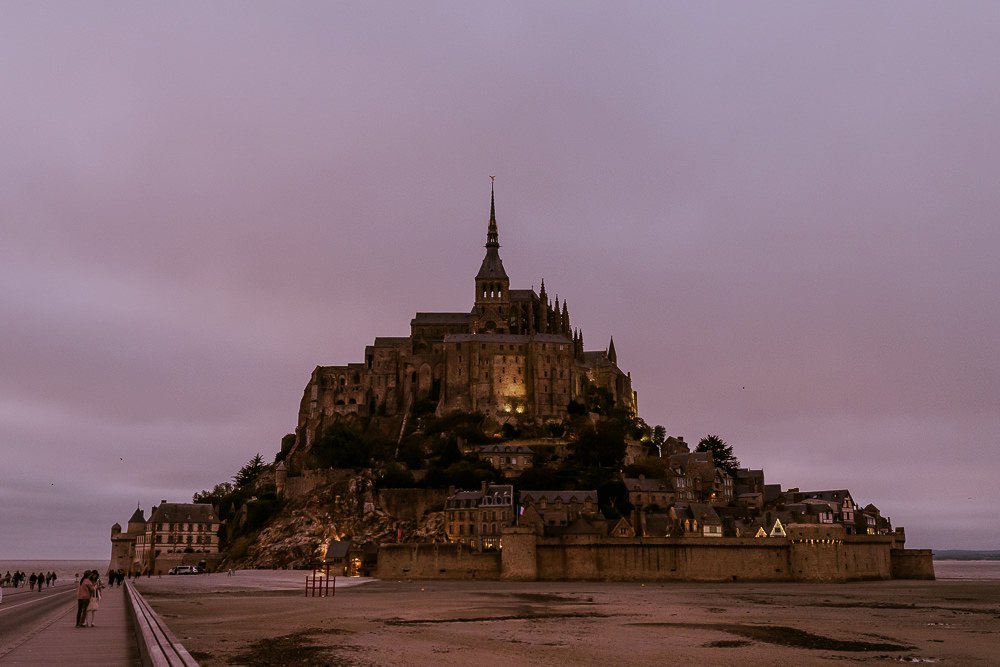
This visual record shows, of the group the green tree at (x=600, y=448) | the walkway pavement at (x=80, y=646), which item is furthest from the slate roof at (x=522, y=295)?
the walkway pavement at (x=80, y=646)

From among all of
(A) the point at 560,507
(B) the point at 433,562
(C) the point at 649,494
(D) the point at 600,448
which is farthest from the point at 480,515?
(D) the point at 600,448

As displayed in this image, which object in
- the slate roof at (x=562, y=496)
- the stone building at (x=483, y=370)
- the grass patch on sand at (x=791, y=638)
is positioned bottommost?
the grass patch on sand at (x=791, y=638)

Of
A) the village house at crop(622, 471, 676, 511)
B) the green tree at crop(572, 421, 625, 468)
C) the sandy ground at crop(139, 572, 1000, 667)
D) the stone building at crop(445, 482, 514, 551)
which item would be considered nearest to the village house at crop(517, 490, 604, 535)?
the stone building at crop(445, 482, 514, 551)

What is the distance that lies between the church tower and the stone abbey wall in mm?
42826

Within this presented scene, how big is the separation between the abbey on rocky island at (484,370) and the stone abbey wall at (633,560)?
30460 millimetres

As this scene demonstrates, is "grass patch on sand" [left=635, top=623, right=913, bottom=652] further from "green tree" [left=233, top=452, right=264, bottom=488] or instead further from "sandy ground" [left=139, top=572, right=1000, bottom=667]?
"green tree" [left=233, top=452, right=264, bottom=488]

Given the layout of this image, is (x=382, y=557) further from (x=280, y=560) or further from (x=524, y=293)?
(x=524, y=293)

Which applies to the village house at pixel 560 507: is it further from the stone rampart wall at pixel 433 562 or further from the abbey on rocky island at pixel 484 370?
the abbey on rocky island at pixel 484 370

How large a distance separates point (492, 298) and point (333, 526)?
1566 inches

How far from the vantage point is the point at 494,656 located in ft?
74.7

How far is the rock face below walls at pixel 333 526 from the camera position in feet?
256

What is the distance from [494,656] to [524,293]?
9047 centimetres

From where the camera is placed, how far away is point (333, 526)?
262 feet

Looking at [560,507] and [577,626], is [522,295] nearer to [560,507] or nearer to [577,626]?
[560,507]
